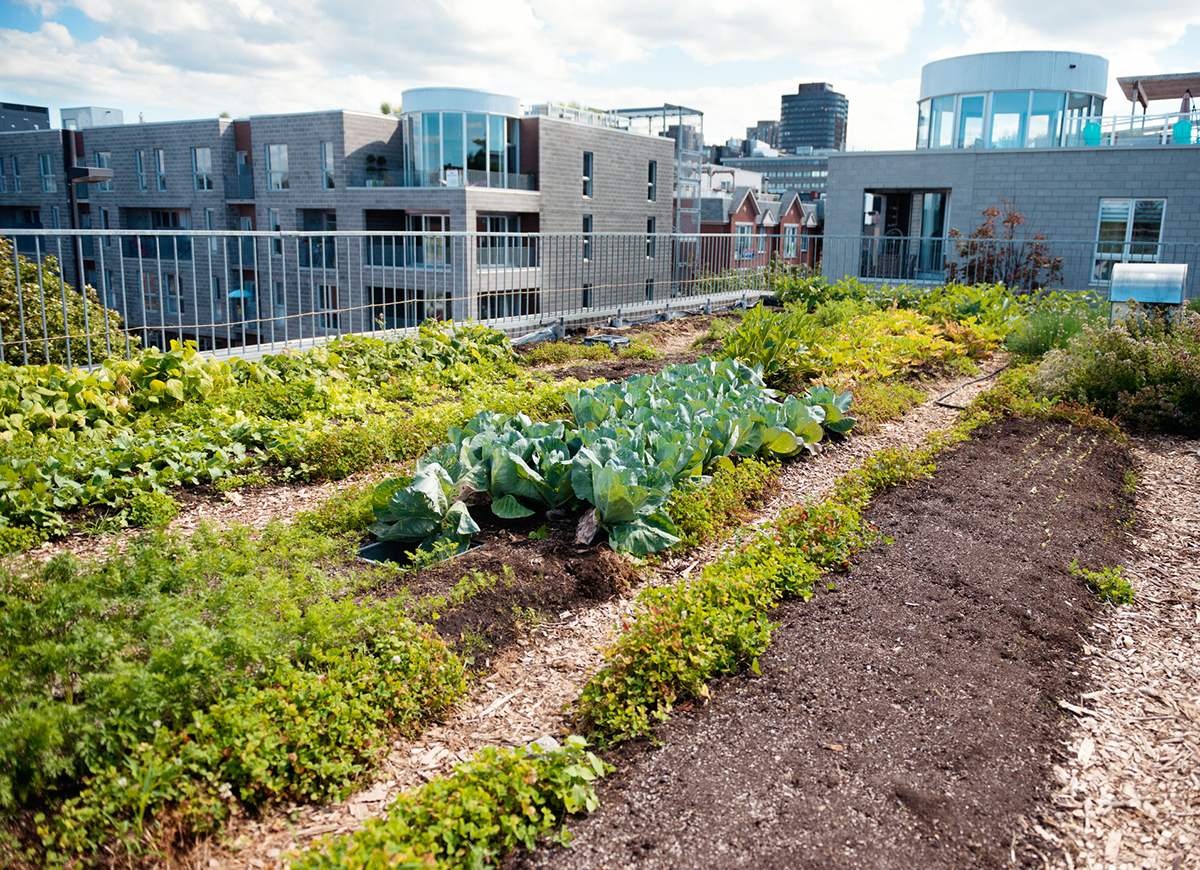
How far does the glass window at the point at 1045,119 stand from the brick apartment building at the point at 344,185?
1323cm

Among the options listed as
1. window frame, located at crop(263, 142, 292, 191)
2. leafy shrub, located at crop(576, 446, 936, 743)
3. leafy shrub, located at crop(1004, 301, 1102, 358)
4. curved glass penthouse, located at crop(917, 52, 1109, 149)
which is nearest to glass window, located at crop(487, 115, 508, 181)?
window frame, located at crop(263, 142, 292, 191)

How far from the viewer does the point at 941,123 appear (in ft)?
72.3

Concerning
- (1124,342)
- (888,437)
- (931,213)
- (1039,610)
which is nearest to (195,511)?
(1039,610)

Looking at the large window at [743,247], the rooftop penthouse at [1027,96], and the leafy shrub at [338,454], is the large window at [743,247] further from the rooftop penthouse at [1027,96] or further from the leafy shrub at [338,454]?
the leafy shrub at [338,454]

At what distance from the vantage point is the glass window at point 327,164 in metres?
36.5

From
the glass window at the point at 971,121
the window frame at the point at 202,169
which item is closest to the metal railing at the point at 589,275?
the glass window at the point at 971,121

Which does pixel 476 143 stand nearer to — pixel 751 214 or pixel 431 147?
pixel 431 147

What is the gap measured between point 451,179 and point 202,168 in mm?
15310

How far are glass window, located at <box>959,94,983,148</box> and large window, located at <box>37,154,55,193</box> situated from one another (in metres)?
47.3

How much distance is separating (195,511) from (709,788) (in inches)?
137

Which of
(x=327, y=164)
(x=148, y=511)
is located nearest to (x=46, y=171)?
(x=327, y=164)

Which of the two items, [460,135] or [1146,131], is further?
[460,135]

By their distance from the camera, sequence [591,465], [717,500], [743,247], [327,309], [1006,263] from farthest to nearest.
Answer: [743,247], [1006,263], [327,309], [717,500], [591,465]

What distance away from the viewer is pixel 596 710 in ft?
9.41
